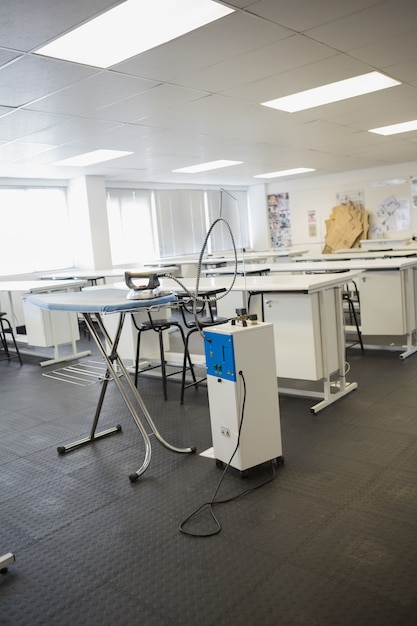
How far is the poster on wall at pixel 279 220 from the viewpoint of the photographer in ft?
41.2

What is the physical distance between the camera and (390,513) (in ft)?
7.41

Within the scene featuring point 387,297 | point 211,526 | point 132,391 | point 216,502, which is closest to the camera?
point 211,526

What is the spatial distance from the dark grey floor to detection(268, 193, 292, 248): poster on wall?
9.29 meters

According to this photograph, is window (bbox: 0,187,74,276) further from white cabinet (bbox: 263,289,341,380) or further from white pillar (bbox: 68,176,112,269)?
white cabinet (bbox: 263,289,341,380)

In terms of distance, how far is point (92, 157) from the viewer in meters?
7.04

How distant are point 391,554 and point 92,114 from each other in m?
4.18

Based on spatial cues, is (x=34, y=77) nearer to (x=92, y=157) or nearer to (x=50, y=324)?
(x=50, y=324)

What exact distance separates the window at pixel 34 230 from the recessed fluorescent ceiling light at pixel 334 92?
489 cm

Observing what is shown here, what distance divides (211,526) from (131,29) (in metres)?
2.69

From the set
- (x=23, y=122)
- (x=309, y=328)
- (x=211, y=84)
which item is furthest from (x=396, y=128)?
(x=23, y=122)

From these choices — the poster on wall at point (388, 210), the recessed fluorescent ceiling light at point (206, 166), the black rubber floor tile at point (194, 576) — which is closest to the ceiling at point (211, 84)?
the recessed fluorescent ceiling light at point (206, 166)

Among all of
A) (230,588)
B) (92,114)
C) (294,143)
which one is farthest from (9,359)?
(230,588)

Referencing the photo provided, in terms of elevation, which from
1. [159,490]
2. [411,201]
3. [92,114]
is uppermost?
[92,114]

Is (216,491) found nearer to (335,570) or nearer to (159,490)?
(159,490)
